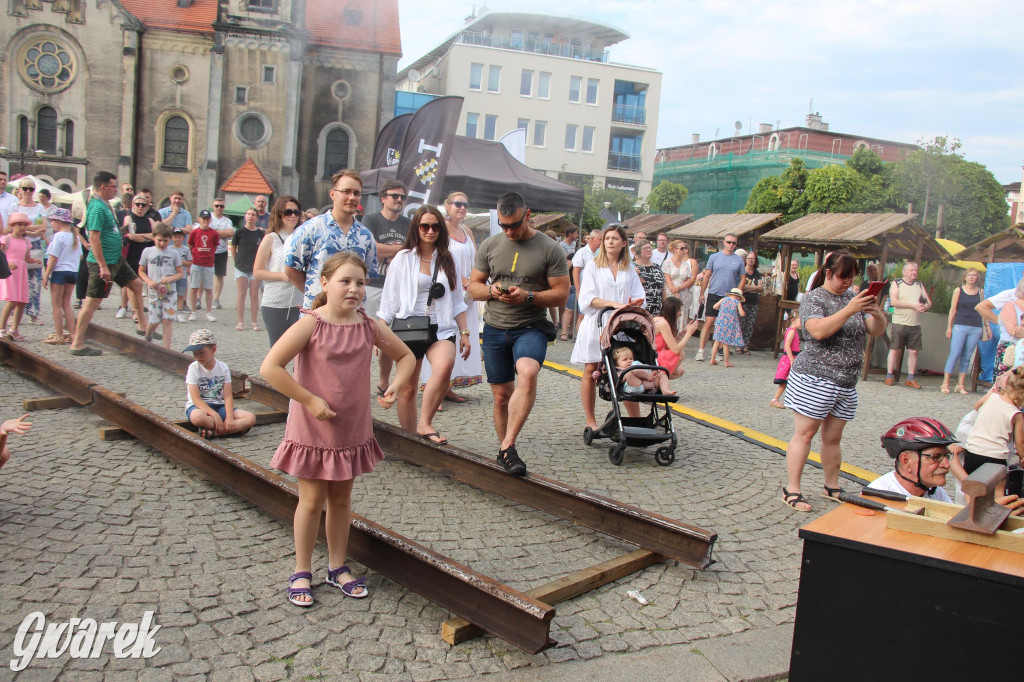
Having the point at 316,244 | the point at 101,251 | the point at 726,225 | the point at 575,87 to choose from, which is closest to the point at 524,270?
A: the point at 316,244

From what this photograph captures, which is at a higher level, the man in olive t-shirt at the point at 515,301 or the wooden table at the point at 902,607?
the man in olive t-shirt at the point at 515,301

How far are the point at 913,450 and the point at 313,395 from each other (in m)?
3.09

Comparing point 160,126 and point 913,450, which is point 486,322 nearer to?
point 913,450

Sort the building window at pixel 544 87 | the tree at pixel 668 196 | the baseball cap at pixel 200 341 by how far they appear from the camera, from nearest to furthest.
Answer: the baseball cap at pixel 200 341 → the tree at pixel 668 196 → the building window at pixel 544 87

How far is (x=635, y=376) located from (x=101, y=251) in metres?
6.47

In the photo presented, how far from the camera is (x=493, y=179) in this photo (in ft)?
44.8

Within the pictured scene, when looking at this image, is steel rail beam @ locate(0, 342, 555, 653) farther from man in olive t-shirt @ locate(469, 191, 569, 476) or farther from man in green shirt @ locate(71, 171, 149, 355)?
man in green shirt @ locate(71, 171, 149, 355)

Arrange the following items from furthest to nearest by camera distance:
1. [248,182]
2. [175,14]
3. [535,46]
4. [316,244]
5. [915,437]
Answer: [535,46] → [175,14] → [248,182] → [316,244] → [915,437]

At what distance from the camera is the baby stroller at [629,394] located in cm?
665

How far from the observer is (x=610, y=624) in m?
3.79

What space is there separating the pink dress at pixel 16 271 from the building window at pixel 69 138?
1503 inches

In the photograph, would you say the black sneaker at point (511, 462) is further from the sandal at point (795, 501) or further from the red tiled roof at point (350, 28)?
the red tiled roof at point (350, 28)

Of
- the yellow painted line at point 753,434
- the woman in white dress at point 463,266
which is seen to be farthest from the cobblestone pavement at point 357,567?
the woman in white dress at point 463,266

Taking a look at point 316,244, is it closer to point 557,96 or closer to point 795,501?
point 795,501
